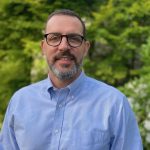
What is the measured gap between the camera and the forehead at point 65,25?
2.56 m

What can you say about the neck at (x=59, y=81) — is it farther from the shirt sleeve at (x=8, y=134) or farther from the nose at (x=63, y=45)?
the shirt sleeve at (x=8, y=134)

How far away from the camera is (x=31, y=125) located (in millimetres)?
2572

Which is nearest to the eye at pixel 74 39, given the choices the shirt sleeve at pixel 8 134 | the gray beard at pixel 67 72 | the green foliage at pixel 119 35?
the gray beard at pixel 67 72

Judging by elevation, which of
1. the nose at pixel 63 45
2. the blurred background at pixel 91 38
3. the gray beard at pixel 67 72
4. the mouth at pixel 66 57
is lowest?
the blurred background at pixel 91 38

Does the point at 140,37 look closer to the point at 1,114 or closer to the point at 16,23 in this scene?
the point at 16,23

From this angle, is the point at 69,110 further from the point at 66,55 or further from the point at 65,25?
the point at 65,25

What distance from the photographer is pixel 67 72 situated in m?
2.54

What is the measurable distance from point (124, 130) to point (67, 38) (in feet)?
1.78

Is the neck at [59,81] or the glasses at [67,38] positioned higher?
the glasses at [67,38]

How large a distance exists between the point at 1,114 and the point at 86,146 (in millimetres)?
4753

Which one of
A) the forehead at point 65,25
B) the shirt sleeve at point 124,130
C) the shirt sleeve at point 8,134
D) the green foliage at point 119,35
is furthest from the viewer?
the green foliage at point 119,35

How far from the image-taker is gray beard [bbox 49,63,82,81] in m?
2.54

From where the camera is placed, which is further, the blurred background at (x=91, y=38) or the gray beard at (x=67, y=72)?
the blurred background at (x=91, y=38)

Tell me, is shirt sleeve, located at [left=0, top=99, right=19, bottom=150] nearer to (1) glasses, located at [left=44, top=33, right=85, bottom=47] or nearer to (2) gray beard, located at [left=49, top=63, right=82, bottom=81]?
(2) gray beard, located at [left=49, top=63, right=82, bottom=81]
